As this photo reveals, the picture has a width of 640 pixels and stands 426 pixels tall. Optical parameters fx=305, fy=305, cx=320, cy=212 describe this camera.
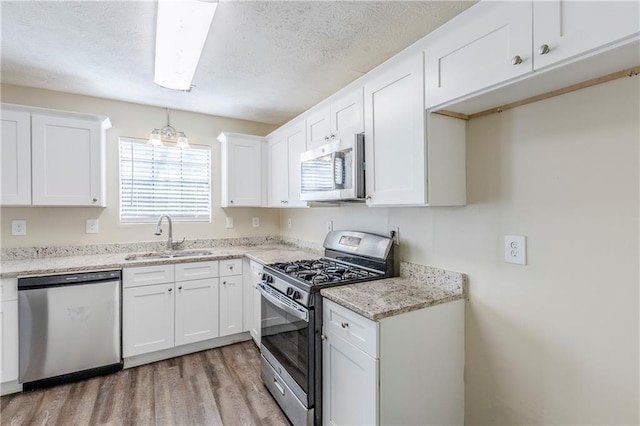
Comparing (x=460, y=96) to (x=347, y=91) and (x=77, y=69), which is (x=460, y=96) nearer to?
(x=347, y=91)

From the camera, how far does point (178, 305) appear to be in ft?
9.01

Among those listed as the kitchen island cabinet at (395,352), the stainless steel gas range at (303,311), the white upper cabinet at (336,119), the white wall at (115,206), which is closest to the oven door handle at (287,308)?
the stainless steel gas range at (303,311)

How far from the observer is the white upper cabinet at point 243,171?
10.9 feet

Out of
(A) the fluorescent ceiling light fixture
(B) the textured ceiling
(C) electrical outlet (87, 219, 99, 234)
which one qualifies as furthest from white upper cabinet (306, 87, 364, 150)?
(C) electrical outlet (87, 219, 99, 234)

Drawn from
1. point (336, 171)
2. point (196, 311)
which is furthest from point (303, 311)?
point (196, 311)

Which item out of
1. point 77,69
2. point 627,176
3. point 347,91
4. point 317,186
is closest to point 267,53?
point 347,91

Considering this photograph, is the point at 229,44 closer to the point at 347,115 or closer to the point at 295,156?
the point at 347,115

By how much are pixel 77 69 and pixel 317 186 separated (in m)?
2.02

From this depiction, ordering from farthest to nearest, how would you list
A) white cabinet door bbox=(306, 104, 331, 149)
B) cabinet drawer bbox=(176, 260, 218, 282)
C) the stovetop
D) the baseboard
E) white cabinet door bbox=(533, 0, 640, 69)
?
cabinet drawer bbox=(176, 260, 218, 282), the baseboard, white cabinet door bbox=(306, 104, 331, 149), the stovetop, white cabinet door bbox=(533, 0, 640, 69)

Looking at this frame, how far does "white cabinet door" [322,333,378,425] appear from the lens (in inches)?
55.5

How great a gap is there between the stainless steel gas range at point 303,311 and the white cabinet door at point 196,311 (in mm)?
761

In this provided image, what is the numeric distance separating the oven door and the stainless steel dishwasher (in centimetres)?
125

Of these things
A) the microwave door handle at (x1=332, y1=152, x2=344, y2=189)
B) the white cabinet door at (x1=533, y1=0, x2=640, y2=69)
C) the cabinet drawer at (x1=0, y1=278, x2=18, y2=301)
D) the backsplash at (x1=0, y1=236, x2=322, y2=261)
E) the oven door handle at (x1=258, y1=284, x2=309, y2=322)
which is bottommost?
the oven door handle at (x1=258, y1=284, x2=309, y2=322)

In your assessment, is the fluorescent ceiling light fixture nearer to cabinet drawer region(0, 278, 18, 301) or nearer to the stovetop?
the stovetop
